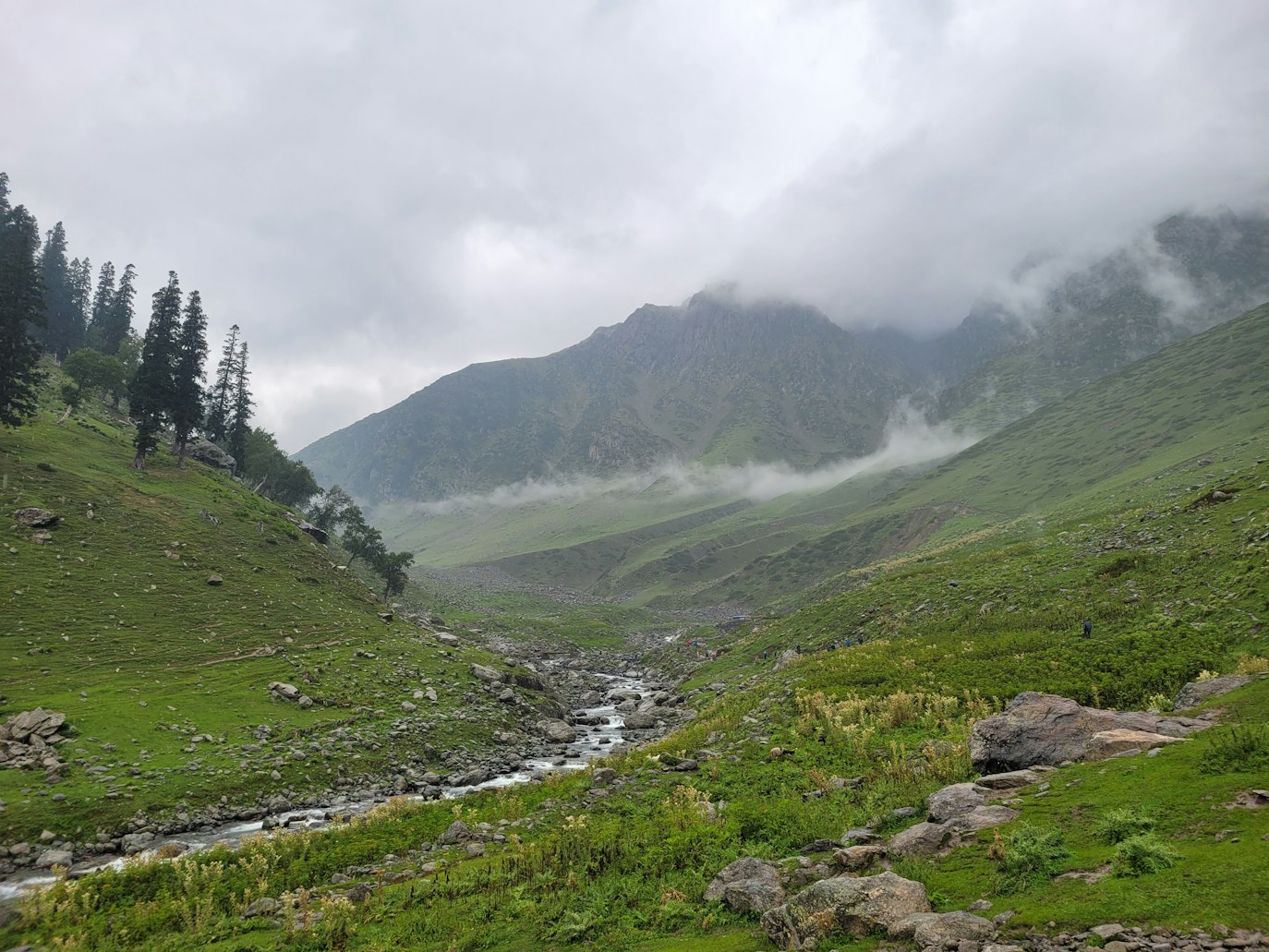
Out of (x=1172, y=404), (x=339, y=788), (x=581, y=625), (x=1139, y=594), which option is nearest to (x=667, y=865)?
(x=339, y=788)

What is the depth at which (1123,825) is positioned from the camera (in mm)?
10203

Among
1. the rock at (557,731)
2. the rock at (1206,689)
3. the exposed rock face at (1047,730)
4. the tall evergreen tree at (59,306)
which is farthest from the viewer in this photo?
the tall evergreen tree at (59,306)

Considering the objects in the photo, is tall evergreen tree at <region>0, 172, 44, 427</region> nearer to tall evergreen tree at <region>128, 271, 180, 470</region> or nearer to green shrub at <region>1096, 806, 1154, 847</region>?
tall evergreen tree at <region>128, 271, 180, 470</region>

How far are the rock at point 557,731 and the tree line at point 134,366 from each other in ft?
177

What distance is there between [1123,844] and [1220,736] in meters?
5.48

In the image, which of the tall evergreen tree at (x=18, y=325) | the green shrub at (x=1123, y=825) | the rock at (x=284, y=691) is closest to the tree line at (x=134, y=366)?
the tall evergreen tree at (x=18, y=325)

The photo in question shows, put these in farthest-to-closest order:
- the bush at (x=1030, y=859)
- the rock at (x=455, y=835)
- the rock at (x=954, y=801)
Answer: the rock at (x=455, y=835), the rock at (x=954, y=801), the bush at (x=1030, y=859)

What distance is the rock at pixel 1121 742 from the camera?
14164 mm

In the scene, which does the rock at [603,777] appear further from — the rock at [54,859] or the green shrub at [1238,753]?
the green shrub at [1238,753]

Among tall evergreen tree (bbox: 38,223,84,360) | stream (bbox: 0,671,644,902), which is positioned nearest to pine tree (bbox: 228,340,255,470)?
tall evergreen tree (bbox: 38,223,84,360)

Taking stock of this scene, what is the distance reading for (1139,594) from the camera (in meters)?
31.8

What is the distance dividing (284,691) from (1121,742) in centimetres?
4101

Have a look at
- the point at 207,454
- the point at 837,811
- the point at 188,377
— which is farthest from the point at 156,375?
the point at 837,811

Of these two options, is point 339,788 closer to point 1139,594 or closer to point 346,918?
point 346,918
